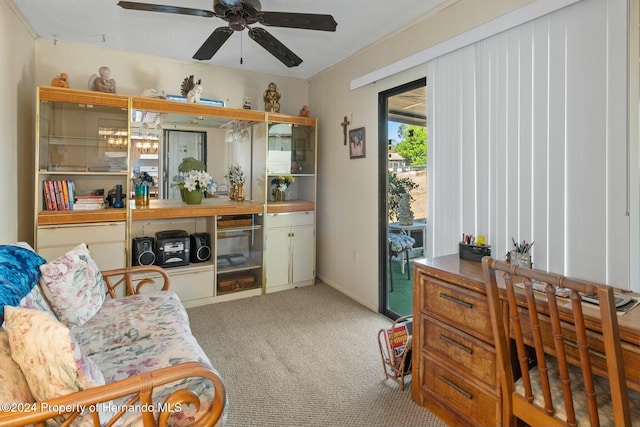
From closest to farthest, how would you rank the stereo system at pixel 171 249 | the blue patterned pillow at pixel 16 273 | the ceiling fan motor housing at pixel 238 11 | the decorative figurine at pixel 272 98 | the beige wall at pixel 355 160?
the blue patterned pillow at pixel 16 273, the ceiling fan motor housing at pixel 238 11, the beige wall at pixel 355 160, the stereo system at pixel 171 249, the decorative figurine at pixel 272 98

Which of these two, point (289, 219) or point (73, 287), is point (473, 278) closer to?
point (73, 287)

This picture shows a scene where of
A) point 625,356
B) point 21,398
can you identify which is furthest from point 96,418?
point 625,356

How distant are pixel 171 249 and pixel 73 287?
1484 millimetres

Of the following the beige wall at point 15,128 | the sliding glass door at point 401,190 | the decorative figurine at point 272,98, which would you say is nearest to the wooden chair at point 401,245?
the sliding glass door at point 401,190

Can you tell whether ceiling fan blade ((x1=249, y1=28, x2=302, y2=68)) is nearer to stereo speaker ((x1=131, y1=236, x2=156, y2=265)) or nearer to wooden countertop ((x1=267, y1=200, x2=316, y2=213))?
wooden countertop ((x1=267, y1=200, x2=316, y2=213))

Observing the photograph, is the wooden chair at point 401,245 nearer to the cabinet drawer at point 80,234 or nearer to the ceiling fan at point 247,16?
the ceiling fan at point 247,16

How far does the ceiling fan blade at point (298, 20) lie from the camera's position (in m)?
1.99

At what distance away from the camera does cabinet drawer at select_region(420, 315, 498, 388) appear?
1588 millimetres

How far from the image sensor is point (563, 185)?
1.83 m

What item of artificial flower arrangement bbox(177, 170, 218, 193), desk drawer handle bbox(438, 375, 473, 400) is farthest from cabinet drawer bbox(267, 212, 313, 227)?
desk drawer handle bbox(438, 375, 473, 400)

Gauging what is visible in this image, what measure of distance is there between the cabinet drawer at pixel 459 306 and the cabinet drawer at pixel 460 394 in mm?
264

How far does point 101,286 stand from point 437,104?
262cm

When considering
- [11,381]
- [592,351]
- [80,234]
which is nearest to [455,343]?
[592,351]

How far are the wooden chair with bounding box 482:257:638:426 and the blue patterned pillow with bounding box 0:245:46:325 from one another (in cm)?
192
